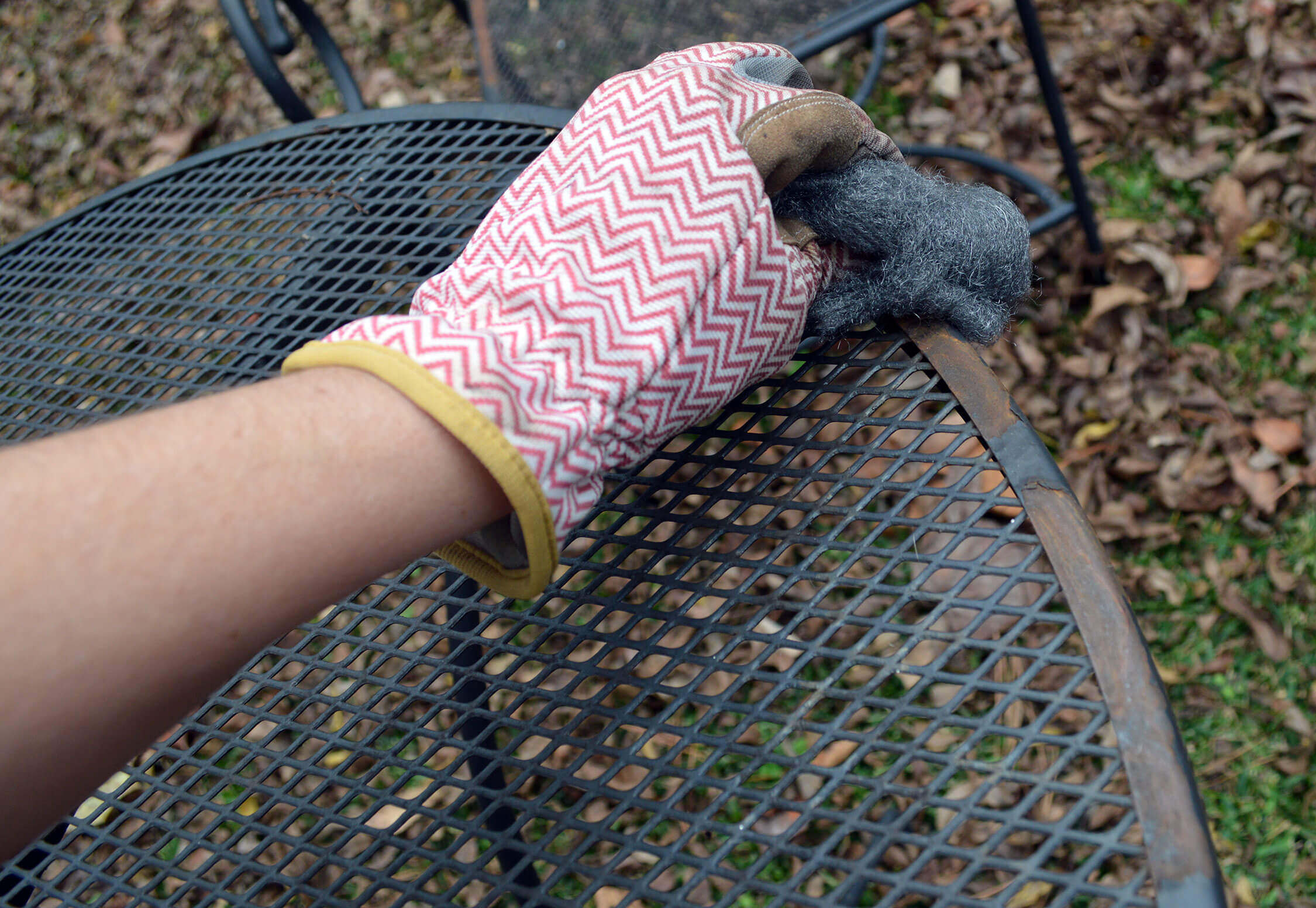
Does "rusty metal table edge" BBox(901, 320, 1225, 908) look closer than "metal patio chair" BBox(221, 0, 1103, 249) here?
Yes

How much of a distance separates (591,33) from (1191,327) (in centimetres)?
151

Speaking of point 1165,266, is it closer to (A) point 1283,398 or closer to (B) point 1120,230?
(B) point 1120,230

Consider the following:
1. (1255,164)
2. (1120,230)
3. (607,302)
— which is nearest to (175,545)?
(607,302)

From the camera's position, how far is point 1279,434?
6.07ft

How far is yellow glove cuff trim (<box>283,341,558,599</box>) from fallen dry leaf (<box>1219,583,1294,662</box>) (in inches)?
61.7

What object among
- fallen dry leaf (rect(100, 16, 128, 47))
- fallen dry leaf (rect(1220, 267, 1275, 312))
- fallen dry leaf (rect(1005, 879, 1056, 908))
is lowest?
fallen dry leaf (rect(1005, 879, 1056, 908))

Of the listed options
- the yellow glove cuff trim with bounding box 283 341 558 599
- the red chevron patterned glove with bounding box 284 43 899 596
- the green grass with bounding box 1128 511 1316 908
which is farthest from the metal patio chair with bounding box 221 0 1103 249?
the yellow glove cuff trim with bounding box 283 341 558 599

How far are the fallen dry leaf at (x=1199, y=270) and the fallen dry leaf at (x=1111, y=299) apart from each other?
0.30ft

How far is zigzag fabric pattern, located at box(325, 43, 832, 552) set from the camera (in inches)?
29.1

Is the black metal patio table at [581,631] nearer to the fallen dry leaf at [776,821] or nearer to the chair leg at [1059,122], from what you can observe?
the fallen dry leaf at [776,821]

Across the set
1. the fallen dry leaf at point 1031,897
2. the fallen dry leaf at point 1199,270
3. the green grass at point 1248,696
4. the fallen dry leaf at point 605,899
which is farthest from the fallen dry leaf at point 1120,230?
the fallen dry leaf at point 605,899

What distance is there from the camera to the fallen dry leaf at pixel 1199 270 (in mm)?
2027

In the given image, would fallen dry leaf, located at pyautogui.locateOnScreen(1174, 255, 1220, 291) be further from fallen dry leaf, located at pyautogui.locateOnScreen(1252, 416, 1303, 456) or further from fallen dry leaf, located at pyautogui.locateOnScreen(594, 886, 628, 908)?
fallen dry leaf, located at pyautogui.locateOnScreen(594, 886, 628, 908)

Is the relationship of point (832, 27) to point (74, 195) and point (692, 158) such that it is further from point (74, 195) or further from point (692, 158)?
point (74, 195)
